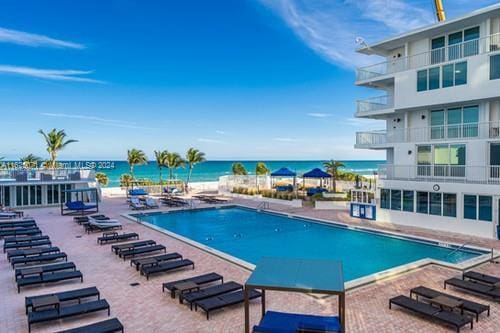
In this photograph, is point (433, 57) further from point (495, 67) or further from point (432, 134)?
point (432, 134)

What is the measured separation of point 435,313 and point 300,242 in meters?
9.14

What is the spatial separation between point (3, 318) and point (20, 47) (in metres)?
33.2

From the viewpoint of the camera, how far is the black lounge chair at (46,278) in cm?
955

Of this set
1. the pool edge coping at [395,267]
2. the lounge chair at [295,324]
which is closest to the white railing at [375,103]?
the pool edge coping at [395,267]

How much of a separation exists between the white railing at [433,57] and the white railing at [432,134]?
136 inches

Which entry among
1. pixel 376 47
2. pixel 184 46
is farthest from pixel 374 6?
pixel 184 46

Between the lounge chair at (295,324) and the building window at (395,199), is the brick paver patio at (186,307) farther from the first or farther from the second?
the building window at (395,199)

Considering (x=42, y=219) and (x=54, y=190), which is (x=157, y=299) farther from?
(x=54, y=190)

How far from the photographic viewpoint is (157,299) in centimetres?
885

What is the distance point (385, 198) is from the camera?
20.0 metres

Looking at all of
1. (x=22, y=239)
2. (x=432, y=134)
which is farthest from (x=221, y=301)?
(x=432, y=134)

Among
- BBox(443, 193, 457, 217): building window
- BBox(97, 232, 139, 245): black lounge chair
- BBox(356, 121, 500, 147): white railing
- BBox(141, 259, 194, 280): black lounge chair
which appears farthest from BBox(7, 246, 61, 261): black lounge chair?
BBox(356, 121, 500, 147): white railing

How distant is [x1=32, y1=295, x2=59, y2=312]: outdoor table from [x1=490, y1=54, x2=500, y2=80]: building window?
19091 millimetres

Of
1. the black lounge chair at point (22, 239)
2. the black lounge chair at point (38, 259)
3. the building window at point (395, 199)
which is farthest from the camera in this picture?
the building window at point (395, 199)
